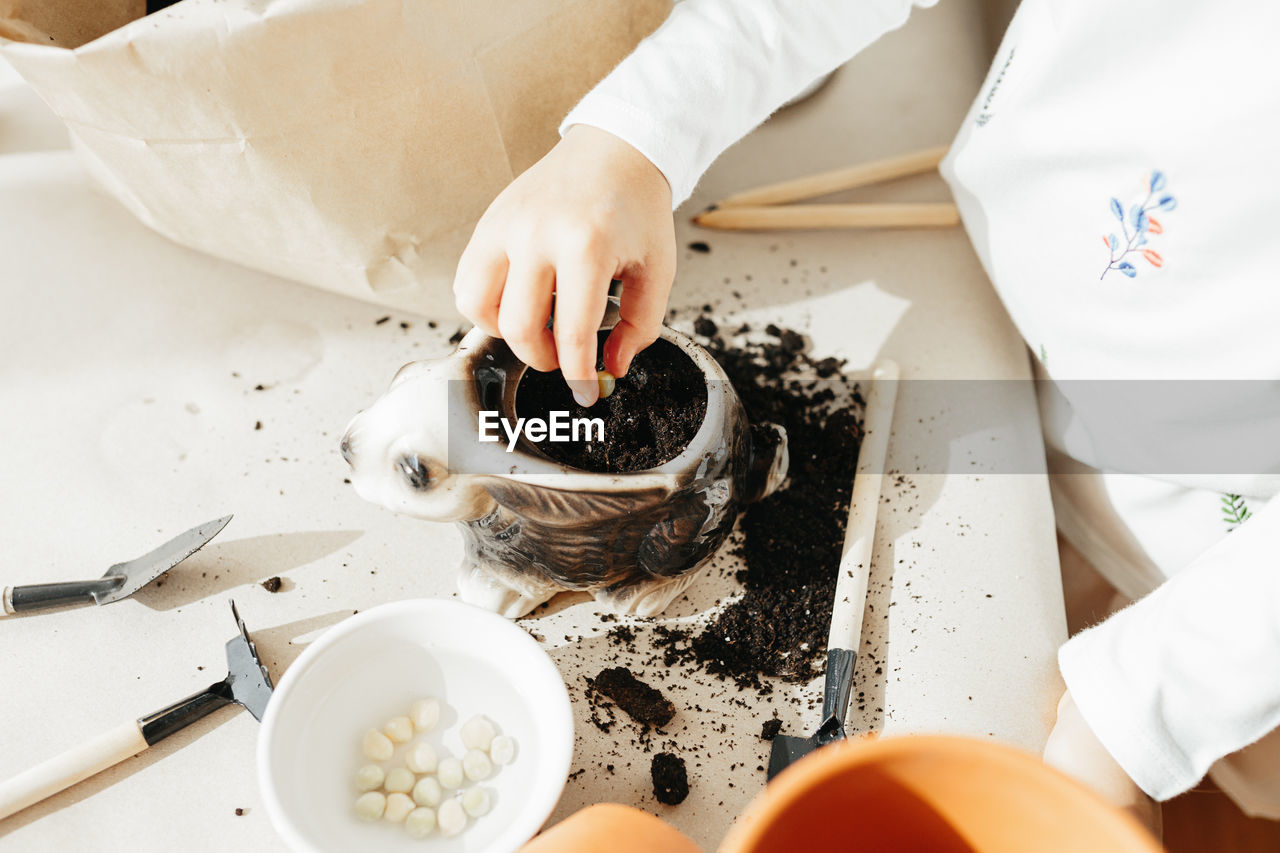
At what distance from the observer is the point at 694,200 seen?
27.7 inches

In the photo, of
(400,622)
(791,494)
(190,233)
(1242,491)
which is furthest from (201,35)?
(1242,491)

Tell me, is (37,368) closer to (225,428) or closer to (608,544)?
(225,428)

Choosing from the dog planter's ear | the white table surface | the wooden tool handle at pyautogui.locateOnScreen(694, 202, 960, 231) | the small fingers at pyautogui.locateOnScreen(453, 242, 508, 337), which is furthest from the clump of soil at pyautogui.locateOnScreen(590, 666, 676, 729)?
the wooden tool handle at pyautogui.locateOnScreen(694, 202, 960, 231)

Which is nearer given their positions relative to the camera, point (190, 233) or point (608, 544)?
point (608, 544)

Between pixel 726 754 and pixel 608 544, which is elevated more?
pixel 608 544

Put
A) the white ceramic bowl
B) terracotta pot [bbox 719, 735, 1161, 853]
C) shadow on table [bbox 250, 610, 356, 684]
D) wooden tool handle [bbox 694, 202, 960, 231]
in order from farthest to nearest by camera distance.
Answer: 1. wooden tool handle [bbox 694, 202, 960, 231]
2. shadow on table [bbox 250, 610, 356, 684]
3. the white ceramic bowl
4. terracotta pot [bbox 719, 735, 1161, 853]

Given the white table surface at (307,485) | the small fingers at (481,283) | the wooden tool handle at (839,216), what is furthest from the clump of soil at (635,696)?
the wooden tool handle at (839,216)

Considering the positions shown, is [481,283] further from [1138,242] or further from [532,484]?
[1138,242]

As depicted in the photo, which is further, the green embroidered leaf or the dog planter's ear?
the green embroidered leaf

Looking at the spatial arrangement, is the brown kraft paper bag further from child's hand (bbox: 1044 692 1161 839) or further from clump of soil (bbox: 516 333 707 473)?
child's hand (bbox: 1044 692 1161 839)

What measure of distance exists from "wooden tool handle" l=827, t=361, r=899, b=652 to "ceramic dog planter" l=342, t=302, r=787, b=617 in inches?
3.1

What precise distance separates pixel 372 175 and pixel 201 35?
4.6 inches

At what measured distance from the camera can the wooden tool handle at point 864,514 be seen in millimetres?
485

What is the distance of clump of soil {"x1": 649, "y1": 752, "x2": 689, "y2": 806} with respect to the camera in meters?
0.45
